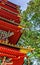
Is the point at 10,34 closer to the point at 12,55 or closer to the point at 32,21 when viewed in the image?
the point at 12,55

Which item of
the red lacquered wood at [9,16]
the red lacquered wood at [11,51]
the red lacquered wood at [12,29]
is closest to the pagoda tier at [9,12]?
the red lacquered wood at [9,16]

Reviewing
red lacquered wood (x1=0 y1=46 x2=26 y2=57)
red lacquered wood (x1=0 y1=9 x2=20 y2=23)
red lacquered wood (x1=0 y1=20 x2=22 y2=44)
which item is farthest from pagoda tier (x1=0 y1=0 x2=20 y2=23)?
red lacquered wood (x1=0 y1=46 x2=26 y2=57)

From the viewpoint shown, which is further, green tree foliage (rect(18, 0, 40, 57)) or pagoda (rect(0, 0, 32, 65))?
green tree foliage (rect(18, 0, 40, 57))

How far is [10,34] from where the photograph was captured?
15734mm

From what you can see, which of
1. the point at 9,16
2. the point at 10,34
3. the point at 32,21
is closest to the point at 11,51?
the point at 10,34

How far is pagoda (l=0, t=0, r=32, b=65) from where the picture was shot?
539 inches

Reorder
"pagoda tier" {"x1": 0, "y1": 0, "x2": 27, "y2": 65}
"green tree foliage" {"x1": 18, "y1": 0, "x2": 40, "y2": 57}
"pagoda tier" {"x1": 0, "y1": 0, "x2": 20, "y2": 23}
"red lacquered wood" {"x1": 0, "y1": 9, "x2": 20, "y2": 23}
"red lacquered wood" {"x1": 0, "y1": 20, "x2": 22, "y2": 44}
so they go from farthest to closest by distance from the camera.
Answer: "green tree foliage" {"x1": 18, "y1": 0, "x2": 40, "y2": 57}, "pagoda tier" {"x1": 0, "y1": 0, "x2": 20, "y2": 23}, "red lacquered wood" {"x1": 0, "y1": 9, "x2": 20, "y2": 23}, "red lacquered wood" {"x1": 0, "y1": 20, "x2": 22, "y2": 44}, "pagoda tier" {"x1": 0, "y1": 0, "x2": 27, "y2": 65}

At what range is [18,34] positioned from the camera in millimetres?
16109

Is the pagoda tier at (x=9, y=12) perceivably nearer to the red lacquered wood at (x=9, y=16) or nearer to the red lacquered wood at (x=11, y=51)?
the red lacquered wood at (x=9, y=16)

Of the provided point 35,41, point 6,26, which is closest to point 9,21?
point 6,26

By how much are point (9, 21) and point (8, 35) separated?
3.32 feet

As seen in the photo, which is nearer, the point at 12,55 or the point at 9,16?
the point at 12,55

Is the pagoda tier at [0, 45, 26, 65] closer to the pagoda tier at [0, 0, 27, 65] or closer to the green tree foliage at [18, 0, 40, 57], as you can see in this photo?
the pagoda tier at [0, 0, 27, 65]

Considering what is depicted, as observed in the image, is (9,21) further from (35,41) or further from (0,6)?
(35,41)
